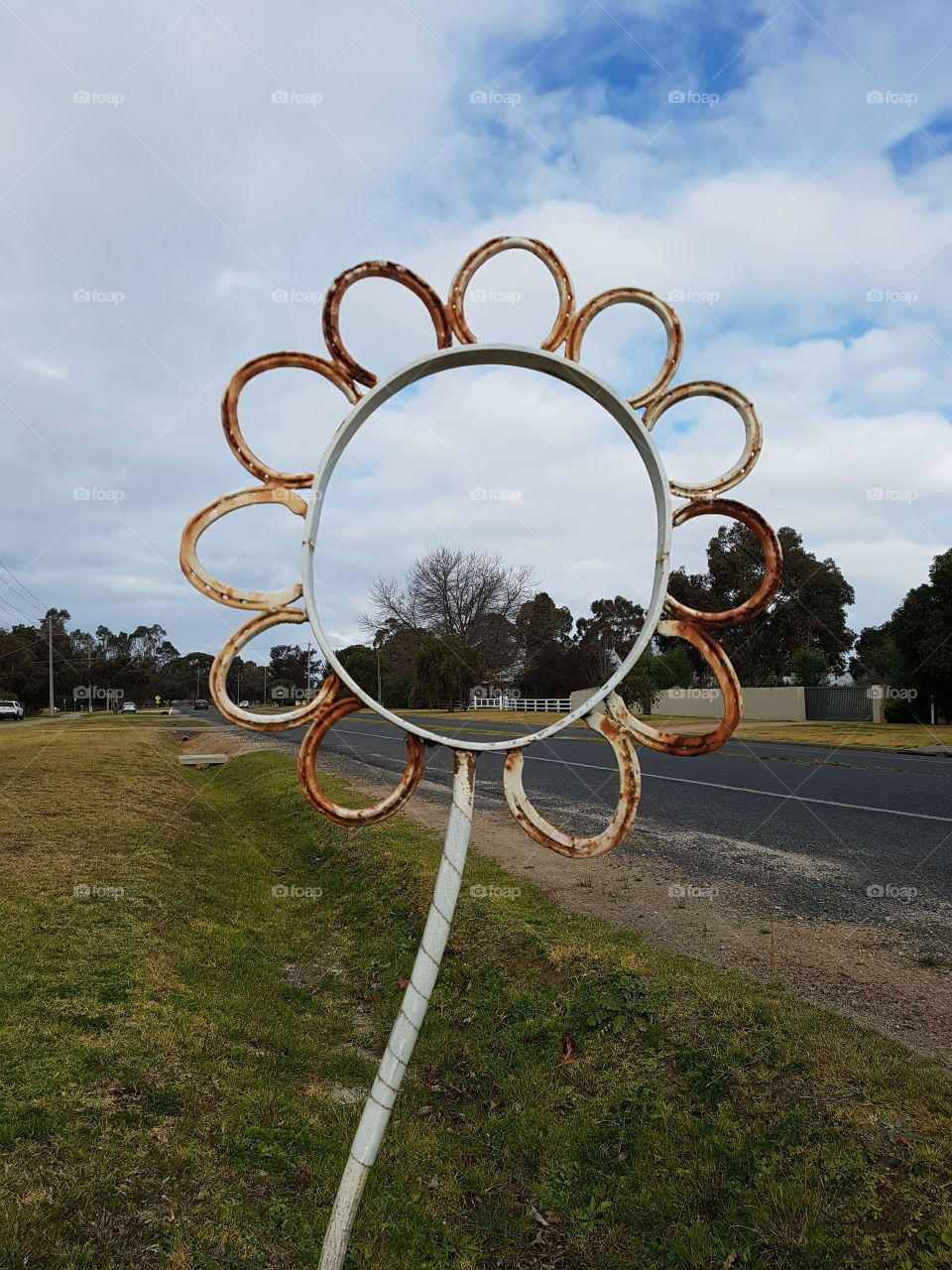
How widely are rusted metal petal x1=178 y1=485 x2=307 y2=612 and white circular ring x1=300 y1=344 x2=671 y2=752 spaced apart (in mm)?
66

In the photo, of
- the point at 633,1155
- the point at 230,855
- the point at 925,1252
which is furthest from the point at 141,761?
the point at 925,1252

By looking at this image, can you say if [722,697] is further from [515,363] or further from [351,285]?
[351,285]

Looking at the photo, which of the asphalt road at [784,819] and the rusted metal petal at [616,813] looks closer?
the rusted metal petal at [616,813]

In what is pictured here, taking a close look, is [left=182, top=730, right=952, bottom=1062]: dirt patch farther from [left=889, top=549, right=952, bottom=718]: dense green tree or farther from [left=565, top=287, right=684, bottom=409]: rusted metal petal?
[left=889, top=549, right=952, bottom=718]: dense green tree

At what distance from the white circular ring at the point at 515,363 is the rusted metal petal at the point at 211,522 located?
7cm

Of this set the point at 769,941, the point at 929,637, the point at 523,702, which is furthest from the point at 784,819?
the point at 929,637

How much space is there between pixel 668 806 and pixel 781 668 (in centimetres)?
3857

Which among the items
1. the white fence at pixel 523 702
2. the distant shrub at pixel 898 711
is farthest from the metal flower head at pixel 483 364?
the distant shrub at pixel 898 711

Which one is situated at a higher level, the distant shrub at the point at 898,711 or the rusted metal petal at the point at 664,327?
the rusted metal petal at the point at 664,327

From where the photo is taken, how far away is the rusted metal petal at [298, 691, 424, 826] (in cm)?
229

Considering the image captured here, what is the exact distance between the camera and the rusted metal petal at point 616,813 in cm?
227

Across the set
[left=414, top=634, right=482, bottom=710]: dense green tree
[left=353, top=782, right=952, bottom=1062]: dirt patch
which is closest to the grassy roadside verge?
[left=353, top=782, right=952, bottom=1062]: dirt patch

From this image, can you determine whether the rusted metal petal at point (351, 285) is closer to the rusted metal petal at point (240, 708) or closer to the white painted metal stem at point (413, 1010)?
the rusted metal petal at point (240, 708)

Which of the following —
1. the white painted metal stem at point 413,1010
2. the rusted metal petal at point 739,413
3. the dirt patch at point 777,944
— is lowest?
the dirt patch at point 777,944
